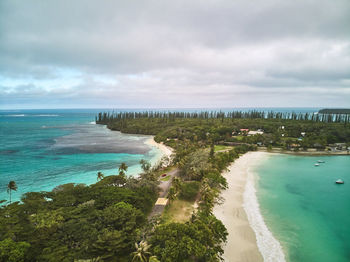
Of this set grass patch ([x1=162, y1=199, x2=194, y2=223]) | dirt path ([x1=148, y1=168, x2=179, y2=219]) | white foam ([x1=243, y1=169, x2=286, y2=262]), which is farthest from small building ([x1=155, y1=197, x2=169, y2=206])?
white foam ([x1=243, y1=169, x2=286, y2=262])

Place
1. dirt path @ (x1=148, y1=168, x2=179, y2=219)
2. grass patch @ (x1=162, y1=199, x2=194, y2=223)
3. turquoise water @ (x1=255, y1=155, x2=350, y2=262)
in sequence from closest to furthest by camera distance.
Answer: turquoise water @ (x1=255, y1=155, x2=350, y2=262) < grass patch @ (x1=162, y1=199, x2=194, y2=223) < dirt path @ (x1=148, y1=168, x2=179, y2=219)

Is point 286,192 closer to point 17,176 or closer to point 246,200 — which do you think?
point 246,200

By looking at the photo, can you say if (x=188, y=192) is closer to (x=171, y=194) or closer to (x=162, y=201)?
(x=171, y=194)

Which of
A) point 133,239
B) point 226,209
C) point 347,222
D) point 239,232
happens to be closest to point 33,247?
point 133,239

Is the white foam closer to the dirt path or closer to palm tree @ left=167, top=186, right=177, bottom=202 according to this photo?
palm tree @ left=167, top=186, right=177, bottom=202

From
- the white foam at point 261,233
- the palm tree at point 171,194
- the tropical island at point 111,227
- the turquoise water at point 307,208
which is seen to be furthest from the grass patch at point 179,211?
the turquoise water at point 307,208

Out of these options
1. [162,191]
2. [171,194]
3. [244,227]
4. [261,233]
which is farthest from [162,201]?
[261,233]
